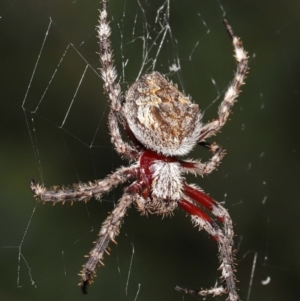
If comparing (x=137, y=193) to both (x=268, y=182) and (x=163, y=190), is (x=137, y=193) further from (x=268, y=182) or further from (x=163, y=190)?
(x=268, y=182)

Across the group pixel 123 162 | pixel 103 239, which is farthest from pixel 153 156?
pixel 123 162

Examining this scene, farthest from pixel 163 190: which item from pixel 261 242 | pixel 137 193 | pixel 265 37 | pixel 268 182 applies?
pixel 265 37

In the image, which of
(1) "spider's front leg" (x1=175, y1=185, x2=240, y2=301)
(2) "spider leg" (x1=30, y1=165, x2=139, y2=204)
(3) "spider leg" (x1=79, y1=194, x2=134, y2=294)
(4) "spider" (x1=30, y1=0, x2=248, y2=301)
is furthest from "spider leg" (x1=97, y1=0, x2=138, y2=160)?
(1) "spider's front leg" (x1=175, y1=185, x2=240, y2=301)

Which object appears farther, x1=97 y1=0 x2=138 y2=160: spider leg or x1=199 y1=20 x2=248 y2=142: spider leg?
x1=199 y1=20 x2=248 y2=142: spider leg

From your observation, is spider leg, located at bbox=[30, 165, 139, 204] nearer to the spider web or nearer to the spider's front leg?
the spider's front leg

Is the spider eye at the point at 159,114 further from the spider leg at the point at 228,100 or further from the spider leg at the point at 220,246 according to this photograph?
the spider leg at the point at 220,246
